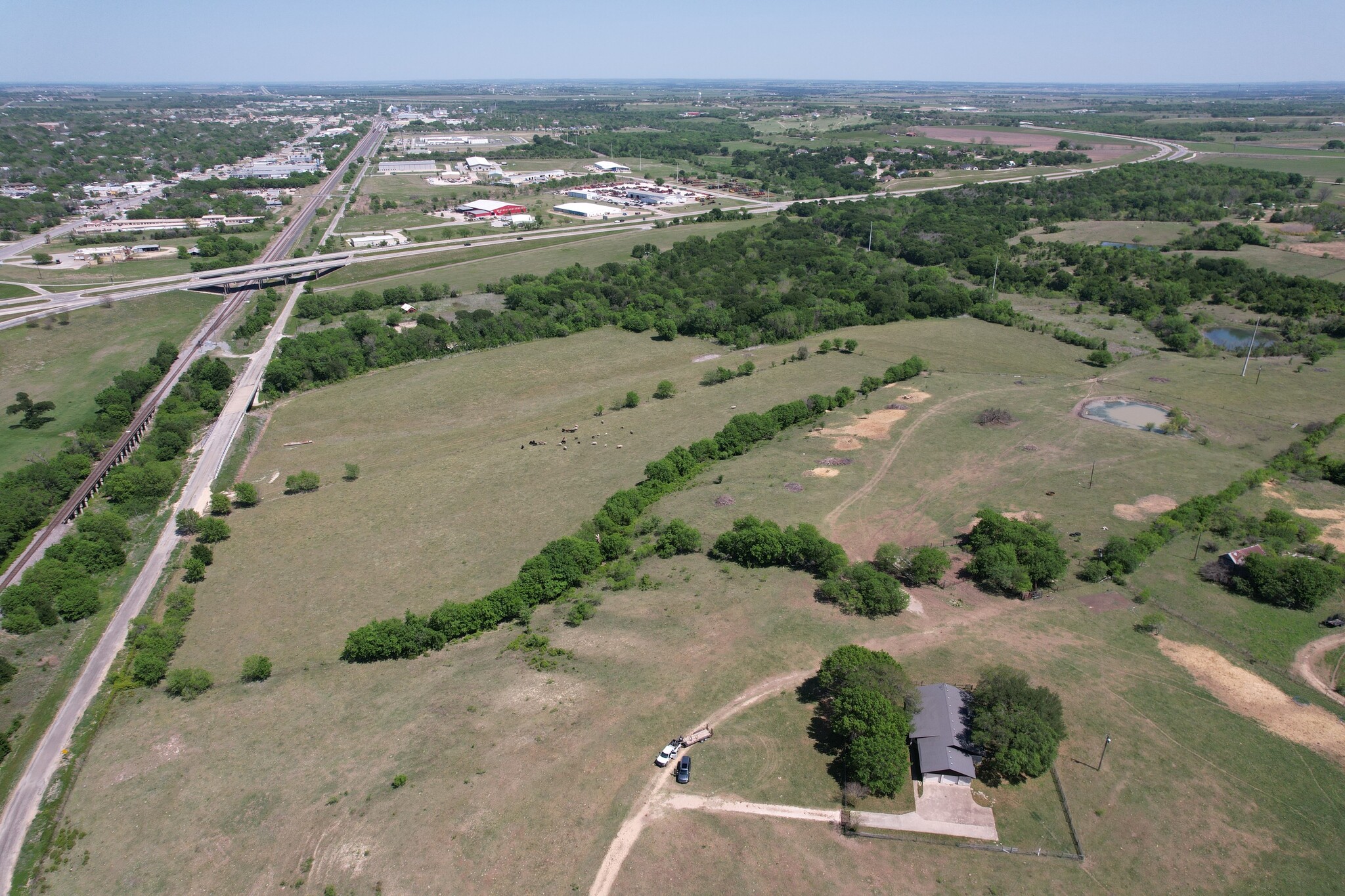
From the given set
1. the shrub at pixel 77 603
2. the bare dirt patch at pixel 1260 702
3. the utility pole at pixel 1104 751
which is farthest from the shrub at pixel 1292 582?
the shrub at pixel 77 603

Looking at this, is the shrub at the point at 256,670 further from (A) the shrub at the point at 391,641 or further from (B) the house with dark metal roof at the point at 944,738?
(B) the house with dark metal roof at the point at 944,738

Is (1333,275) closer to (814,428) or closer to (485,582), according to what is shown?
(814,428)

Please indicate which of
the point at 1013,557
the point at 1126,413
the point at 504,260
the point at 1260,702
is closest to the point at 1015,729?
the point at 1260,702

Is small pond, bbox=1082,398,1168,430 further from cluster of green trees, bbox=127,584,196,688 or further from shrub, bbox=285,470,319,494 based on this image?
cluster of green trees, bbox=127,584,196,688

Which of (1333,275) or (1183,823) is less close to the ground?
(1333,275)

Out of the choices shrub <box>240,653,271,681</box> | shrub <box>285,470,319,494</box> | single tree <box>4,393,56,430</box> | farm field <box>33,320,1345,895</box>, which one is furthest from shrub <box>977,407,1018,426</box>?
single tree <box>4,393,56,430</box>

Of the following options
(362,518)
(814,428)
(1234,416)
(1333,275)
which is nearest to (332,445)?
(362,518)

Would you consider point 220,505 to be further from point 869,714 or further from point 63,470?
point 869,714
